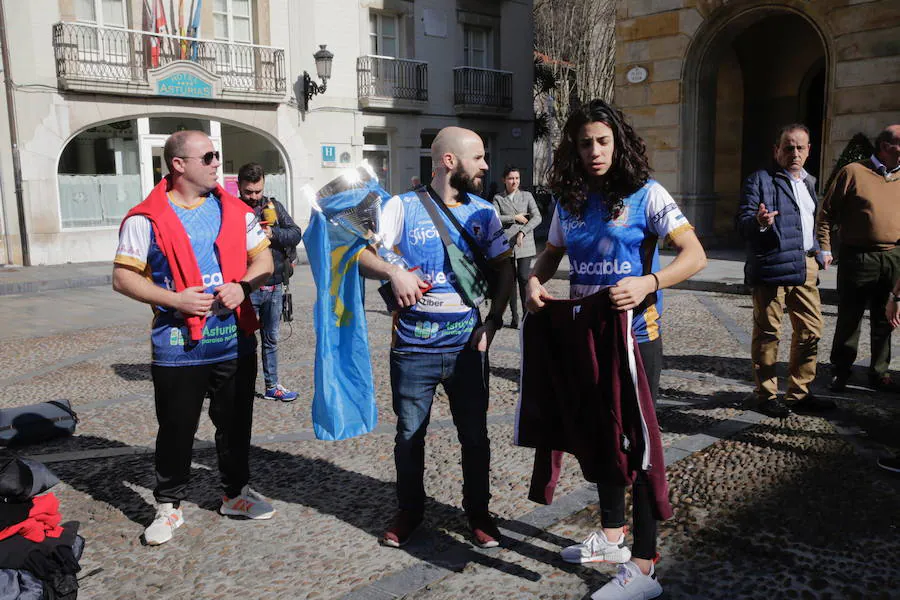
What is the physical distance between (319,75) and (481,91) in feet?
20.1

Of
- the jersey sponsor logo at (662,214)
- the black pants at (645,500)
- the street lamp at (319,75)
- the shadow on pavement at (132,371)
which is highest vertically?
the street lamp at (319,75)

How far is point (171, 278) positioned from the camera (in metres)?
3.47

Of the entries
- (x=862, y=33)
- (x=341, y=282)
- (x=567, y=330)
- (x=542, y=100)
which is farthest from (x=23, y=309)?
(x=542, y=100)

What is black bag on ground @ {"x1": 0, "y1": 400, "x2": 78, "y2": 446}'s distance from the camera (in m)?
4.99

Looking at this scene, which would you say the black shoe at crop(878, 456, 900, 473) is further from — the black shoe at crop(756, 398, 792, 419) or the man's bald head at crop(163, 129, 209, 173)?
the man's bald head at crop(163, 129, 209, 173)

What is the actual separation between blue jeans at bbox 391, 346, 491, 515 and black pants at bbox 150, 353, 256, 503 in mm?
789

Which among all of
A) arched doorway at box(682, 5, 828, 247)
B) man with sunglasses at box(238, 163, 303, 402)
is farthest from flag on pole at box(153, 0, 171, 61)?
man with sunglasses at box(238, 163, 303, 402)

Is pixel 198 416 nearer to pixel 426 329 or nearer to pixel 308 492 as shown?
pixel 308 492

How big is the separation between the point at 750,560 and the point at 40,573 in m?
2.73

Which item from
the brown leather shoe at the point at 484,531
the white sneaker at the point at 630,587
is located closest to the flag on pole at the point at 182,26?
the brown leather shoe at the point at 484,531

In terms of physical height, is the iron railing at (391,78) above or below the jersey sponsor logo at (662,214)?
above

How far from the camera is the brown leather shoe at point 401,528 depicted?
346 cm

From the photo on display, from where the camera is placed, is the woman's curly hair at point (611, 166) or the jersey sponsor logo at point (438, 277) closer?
the woman's curly hair at point (611, 166)

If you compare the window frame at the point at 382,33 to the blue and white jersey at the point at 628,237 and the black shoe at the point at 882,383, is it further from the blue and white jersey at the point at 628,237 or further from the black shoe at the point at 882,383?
the blue and white jersey at the point at 628,237
